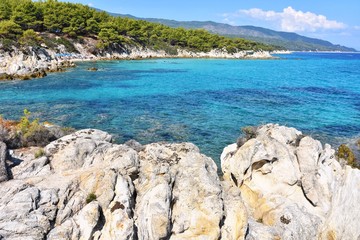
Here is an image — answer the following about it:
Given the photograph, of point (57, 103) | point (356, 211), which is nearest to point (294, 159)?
point (356, 211)

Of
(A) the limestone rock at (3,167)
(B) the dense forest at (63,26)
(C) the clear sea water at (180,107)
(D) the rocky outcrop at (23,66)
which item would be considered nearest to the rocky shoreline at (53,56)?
(D) the rocky outcrop at (23,66)

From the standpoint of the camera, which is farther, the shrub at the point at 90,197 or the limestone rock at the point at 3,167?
the limestone rock at the point at 3,167

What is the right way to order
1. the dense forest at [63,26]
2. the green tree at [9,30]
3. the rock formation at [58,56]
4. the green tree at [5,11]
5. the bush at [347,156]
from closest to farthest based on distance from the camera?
the bush at [347,156], the rock formation at [58,56], the green tree at [9,30], the dense forest at [63,26], the green tree at [5,11]

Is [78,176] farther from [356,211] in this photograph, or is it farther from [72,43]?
[72,43]

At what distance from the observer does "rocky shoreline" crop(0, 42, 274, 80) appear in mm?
73812

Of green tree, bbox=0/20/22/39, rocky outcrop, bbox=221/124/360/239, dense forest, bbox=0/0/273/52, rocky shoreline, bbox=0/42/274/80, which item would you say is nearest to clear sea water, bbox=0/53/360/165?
rocky shoreline, bbox=0/42/274/80

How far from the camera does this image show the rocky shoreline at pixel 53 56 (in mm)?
73812

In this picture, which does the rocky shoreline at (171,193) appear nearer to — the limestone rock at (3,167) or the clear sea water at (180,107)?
the limestone rock at (3,167)

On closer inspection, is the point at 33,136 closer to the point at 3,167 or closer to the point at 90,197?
the point at 3,167

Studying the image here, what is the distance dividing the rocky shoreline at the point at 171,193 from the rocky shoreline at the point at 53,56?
62.9m

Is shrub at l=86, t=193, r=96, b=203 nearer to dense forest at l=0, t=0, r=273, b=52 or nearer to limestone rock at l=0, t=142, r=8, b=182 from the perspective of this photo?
limestone rock at l=0, t=142, r=8, b=182

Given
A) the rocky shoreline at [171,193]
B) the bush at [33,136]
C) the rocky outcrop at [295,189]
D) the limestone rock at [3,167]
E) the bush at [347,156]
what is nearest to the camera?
the rocky shoreline at [171,193]

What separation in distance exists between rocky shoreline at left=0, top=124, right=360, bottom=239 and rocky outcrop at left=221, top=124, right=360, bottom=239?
0.06 meters

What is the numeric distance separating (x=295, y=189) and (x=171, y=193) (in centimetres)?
863
